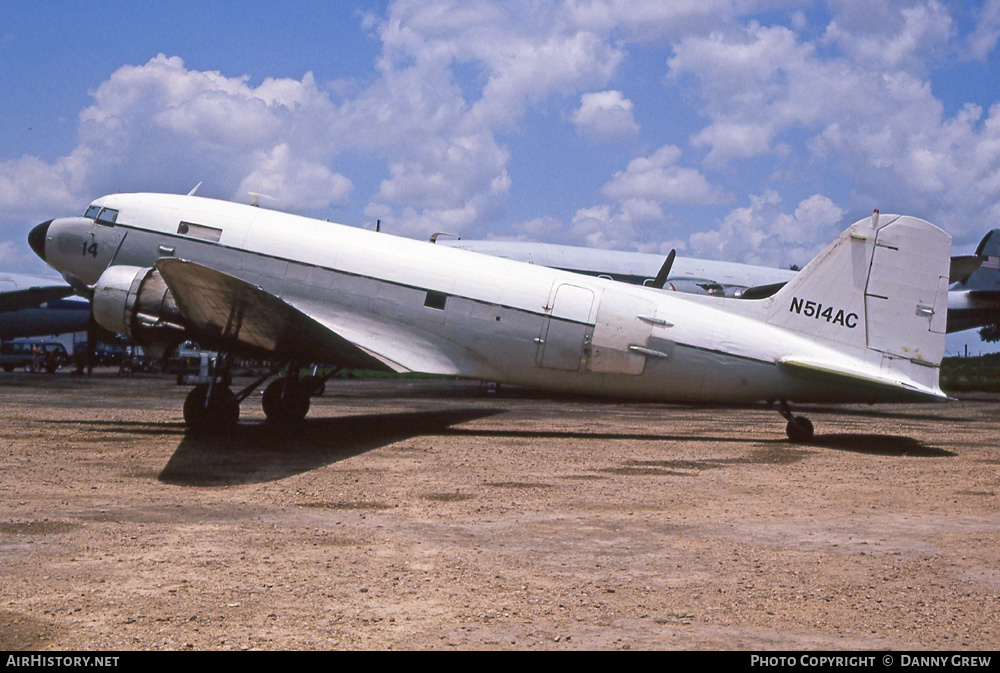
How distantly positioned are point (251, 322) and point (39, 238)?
21.8ft

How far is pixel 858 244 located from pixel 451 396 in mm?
17327

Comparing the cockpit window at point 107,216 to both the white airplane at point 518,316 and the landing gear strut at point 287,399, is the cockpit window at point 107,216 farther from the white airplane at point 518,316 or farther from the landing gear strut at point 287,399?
the landing gear strut at point 287,399

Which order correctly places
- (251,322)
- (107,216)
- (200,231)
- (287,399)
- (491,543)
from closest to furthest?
(491,543) → (251,322) → (200,231) → (107,216) → (287,399)

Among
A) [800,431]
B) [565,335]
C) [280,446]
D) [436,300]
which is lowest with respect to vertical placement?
[280,446]

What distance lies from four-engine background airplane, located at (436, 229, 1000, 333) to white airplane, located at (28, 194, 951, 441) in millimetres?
15502

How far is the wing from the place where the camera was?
11.6m

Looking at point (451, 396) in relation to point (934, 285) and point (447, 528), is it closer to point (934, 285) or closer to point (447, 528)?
point (934, 285)

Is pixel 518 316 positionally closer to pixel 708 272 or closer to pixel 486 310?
pixel 486 310

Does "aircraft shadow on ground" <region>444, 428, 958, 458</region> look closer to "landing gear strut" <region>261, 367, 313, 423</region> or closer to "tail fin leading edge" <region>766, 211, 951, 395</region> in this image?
"tail fin leading edge" <region>766, 211, 951, 395</region>

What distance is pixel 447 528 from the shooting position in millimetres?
7602

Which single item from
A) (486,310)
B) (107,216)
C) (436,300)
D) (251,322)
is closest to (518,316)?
(486,310)

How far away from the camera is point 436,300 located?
49.9 feet

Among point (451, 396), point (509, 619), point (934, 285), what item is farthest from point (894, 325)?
point (451, 396)

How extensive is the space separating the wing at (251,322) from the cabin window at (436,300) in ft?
4.24
